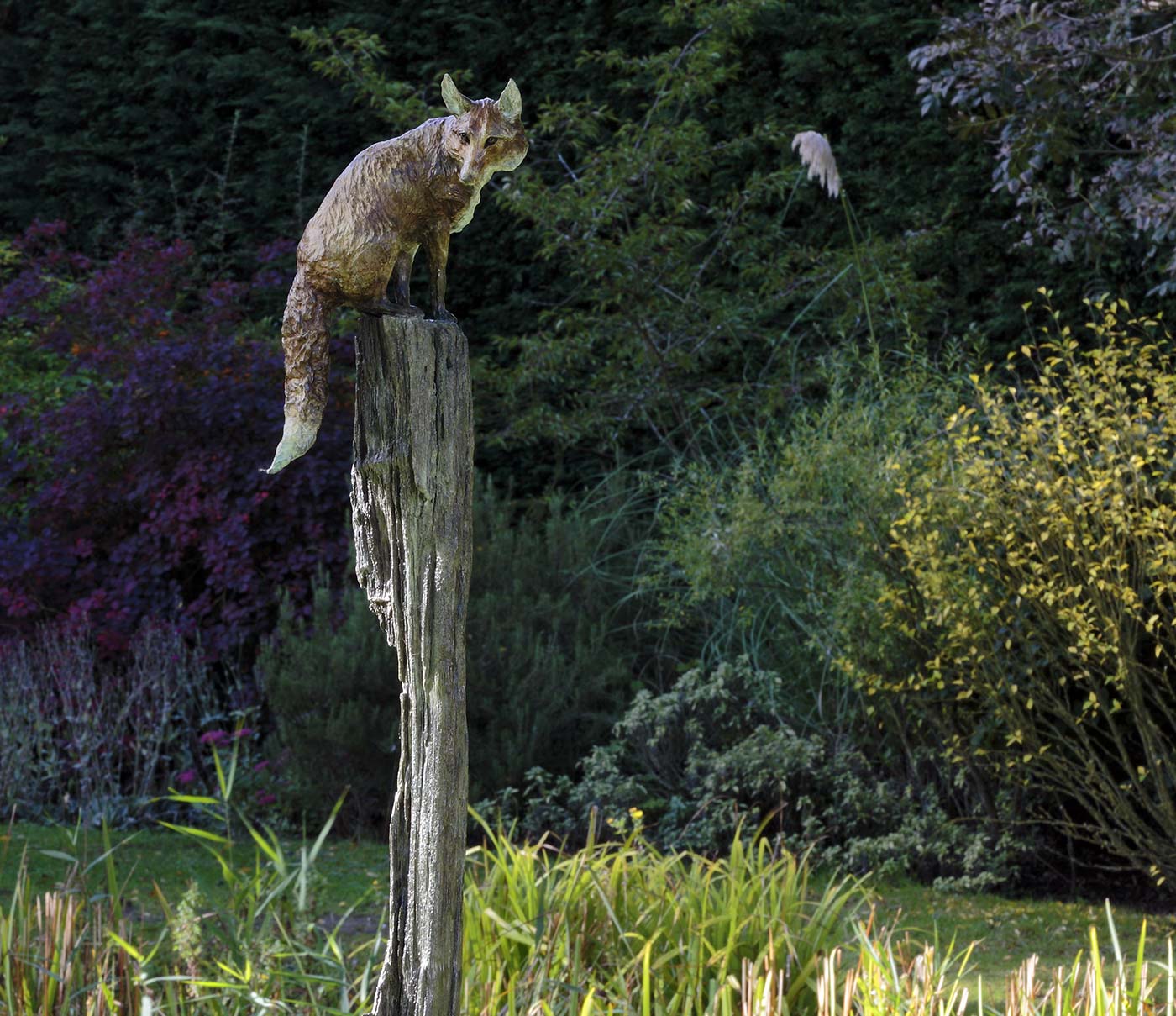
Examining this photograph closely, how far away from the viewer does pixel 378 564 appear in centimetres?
217

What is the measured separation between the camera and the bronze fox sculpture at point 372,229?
206cm

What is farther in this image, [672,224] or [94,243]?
[94,243]

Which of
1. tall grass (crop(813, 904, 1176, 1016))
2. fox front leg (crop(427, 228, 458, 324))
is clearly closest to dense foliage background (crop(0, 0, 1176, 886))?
tall grass (crop(813, 904, 1176, 1016))

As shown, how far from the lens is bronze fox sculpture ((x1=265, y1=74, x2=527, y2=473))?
2057mm

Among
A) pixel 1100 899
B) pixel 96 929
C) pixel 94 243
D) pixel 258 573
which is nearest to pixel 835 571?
pixel 1100 899

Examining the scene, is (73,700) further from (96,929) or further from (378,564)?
(378,564)

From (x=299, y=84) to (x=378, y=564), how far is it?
7.56 meters

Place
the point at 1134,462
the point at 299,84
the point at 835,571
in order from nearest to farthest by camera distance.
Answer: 1. the point at 1134,462
2. the point at 835,571
3. the point at 299,84

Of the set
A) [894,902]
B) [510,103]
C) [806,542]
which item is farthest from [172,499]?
[510,103]

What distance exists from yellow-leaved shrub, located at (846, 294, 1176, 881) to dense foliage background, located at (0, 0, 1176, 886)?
1.1 inches

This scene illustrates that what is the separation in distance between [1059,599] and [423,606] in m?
3.06

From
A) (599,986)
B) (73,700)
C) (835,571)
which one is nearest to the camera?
(599,986)

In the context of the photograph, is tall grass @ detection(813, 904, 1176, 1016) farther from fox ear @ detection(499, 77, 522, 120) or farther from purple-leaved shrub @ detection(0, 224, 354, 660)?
purple-leaved shrub @ detection(0, 224, 354, 660)

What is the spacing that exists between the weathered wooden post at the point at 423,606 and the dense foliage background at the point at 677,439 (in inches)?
82.4
